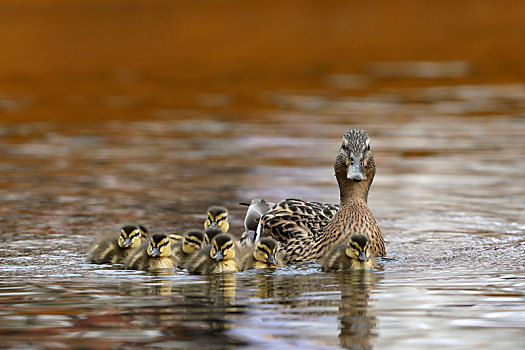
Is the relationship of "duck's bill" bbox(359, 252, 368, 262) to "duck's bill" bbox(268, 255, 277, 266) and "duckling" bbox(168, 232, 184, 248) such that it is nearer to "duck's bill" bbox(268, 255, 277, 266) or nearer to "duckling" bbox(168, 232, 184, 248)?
"duck's bill" bbox(268, 255, 277, 266)

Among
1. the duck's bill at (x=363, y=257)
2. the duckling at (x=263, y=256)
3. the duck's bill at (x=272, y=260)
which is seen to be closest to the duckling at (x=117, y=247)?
the duckling at (x=263, y=256)

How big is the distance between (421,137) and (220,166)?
330cm

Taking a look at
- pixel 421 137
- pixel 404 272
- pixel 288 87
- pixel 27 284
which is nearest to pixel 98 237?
pixel 27 284

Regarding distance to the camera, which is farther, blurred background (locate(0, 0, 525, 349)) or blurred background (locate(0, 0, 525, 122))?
blurred background (locate(0, 0, 525, 122))

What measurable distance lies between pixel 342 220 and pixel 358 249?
1.97 feet

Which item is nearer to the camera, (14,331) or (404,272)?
(14,331)

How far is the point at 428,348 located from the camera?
18.0ft

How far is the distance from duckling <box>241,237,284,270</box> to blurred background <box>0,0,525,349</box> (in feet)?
0.42

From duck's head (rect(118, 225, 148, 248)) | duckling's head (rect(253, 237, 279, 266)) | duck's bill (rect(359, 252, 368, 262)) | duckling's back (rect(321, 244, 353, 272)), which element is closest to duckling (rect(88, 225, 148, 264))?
duck's head (rect(118, 225, 148, 248))

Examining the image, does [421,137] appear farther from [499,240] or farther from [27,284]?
[27,284]

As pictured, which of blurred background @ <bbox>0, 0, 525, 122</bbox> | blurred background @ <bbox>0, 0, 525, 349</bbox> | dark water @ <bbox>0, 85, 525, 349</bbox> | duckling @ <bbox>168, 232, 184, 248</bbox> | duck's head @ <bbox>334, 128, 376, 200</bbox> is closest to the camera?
dark water @ <bbox>0, 85, 525, 349</bbox>

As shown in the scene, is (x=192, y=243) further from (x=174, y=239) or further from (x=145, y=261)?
(x=145, y=261)

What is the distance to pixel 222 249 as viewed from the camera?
7797 millimetres

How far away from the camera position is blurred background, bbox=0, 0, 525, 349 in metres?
6.26
